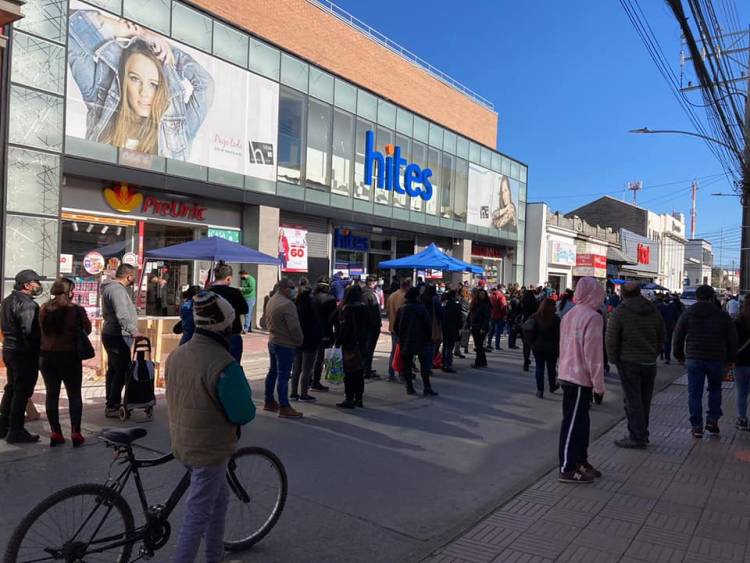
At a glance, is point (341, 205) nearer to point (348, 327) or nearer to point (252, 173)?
point (252, 173)

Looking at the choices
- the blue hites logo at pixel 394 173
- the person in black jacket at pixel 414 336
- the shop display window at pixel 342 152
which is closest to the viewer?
the person in black jacket at pixel 414 336

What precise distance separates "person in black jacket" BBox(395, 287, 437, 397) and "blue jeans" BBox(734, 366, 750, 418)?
4.12 m

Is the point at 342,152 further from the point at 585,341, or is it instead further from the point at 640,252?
the point at 640,252

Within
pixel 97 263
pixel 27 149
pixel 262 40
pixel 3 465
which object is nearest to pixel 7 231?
pixel 27 149

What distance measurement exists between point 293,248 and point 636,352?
1432 cm

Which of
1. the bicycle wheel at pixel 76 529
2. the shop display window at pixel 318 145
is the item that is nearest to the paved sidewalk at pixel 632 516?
the bicycle wheel at pixel 76 529

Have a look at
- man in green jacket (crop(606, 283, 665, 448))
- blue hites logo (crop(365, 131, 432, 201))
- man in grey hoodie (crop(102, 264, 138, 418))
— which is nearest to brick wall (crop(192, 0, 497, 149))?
blue hites logo (crop(365, 131, 432, 201))

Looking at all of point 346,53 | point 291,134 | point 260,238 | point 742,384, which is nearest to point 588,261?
point 346,53

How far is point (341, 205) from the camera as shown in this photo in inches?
835

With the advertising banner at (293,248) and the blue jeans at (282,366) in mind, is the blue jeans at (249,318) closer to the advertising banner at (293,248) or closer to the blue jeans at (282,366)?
the advertising banner at (293,248)

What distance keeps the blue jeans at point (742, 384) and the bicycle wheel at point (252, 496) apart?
6177mm

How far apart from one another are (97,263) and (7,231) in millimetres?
3026

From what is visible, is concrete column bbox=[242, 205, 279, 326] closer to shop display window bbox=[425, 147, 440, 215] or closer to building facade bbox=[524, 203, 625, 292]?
shop display window bbox=[425, 147, 440, 215]

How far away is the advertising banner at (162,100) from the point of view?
1302cm
